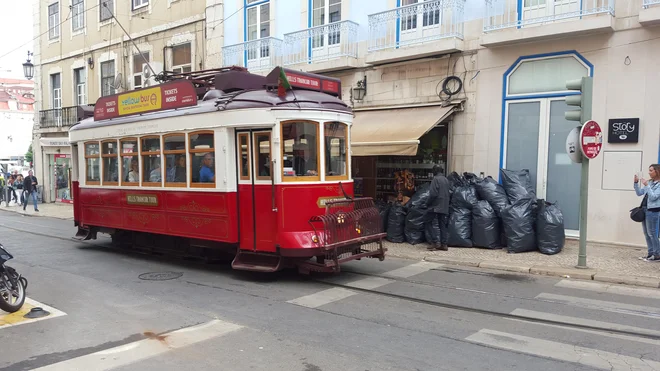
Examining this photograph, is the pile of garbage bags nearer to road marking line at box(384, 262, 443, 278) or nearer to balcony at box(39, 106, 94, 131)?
road marking line at box(384, 262, 443, 278)

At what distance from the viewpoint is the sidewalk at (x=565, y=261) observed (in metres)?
7.87

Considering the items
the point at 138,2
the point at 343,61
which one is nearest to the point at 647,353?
the point at 343,61

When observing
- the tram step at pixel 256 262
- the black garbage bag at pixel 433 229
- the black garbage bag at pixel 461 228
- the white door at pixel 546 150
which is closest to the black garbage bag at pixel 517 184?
the white door at pixel 546 150

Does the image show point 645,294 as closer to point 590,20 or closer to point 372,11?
point 590,20

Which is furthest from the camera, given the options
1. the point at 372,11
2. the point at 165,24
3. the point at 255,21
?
the point at 165,24

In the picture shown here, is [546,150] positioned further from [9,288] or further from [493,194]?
[9,288]

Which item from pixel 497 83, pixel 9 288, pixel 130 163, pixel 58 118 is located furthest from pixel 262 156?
pixel 58 118

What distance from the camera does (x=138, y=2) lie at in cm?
2169

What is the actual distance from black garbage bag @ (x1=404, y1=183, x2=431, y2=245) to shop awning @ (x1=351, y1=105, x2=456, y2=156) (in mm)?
965

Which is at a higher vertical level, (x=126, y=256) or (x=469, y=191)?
(x=469, y=191)

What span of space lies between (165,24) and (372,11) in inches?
411

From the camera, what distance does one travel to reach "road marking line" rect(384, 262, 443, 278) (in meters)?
8.35

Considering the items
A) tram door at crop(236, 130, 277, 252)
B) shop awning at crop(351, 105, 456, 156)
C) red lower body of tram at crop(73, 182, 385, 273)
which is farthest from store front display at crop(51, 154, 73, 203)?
tram door at crop(236, 130, 277, 252)

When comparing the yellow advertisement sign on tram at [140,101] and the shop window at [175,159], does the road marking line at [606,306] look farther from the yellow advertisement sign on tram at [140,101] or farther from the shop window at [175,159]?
the yellow advertisement sign on tram at [140,101]
